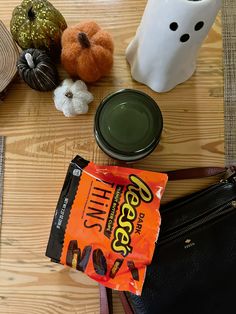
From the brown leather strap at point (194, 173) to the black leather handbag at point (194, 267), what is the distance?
5cm

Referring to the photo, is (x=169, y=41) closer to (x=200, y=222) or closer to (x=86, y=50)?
(x=86, y=50)

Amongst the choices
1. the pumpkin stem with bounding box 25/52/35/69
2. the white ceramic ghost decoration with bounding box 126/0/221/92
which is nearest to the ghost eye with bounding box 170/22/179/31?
the white ceramic ghost decoration with bounding box 126/0/221/92

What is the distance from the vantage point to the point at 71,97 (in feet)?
2.28

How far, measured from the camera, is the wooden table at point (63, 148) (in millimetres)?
705

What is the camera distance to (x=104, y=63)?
0.69m

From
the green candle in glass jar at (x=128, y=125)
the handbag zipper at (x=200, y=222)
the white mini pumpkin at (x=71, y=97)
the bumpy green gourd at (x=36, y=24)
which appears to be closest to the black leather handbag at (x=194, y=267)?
the handbag zipper at (x=200, y=222)

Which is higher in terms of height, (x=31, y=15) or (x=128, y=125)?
(x=31, y=15)

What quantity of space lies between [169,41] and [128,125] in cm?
15

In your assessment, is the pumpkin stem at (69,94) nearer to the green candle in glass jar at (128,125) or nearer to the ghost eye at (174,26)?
the green candle in glass jar at (128,125)

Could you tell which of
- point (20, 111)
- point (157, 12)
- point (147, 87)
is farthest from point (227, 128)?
point (20, 111)

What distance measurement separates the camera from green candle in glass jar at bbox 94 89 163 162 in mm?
648

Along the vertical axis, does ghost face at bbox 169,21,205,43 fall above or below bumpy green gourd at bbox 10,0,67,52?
below

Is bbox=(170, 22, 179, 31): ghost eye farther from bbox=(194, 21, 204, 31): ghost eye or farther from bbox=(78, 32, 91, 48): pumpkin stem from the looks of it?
bbox=(78, 32, 91, 48): pumpkin stem

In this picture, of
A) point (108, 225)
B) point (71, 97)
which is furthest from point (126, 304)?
point (71, 97)
